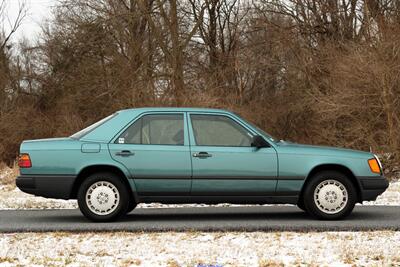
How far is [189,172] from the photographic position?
28.0 feet

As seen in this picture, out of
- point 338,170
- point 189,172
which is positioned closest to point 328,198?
point 338,170

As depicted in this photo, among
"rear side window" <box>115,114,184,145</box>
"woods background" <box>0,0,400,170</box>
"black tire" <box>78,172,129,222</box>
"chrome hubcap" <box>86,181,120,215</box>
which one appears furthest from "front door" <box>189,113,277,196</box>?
"woods background" <box>0,0,400,170</box>

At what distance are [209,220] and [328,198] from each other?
5.54ft

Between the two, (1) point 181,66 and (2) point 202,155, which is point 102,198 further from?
(1) point 181,66

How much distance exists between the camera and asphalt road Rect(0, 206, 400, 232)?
26.2ft

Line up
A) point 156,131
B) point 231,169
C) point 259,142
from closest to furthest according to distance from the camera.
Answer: point 231,169 → point 259,142 → point 156,131

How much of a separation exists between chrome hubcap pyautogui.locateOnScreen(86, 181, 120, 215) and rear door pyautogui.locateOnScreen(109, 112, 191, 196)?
34 cm

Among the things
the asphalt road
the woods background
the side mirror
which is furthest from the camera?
the woods background

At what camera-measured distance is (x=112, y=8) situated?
2570 centimetres

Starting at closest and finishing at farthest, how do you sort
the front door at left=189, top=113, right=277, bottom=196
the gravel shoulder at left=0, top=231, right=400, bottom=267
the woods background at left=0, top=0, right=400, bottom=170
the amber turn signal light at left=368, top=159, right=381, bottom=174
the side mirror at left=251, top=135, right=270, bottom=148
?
the gravel shoulder at left=0, top=231, right=400, bottom=267 → the front door at left=189, top=113, right=277, bottom=196 → the side mirror at left=251, top=135, right=270, bottom=148 → the amber turn signal light at left=368, top=159, right=381, bottom=174 → the woods background at left=0, top=0, right=400, bottom=170

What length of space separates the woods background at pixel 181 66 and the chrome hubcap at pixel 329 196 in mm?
10416

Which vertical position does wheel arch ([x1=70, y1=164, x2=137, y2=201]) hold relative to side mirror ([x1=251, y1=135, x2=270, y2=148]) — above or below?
below

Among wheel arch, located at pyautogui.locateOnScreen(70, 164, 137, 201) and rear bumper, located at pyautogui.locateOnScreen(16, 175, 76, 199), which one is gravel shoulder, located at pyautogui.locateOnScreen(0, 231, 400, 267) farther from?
wheel arch, located at pyautogui.locateOnScreen(70, 164, 137, 201)

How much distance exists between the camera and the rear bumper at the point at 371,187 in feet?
28.6
